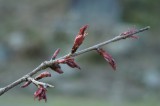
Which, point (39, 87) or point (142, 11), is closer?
point (39, 87)

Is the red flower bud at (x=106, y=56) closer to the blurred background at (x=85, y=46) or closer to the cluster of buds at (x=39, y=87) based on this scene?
the cluster of buds at (x=39, y=87)

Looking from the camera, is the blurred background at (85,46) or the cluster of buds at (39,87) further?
the blurred background at (85,46)

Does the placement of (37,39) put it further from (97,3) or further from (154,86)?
(154,86)

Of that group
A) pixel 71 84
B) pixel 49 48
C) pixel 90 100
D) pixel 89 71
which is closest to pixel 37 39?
pixel 49 48

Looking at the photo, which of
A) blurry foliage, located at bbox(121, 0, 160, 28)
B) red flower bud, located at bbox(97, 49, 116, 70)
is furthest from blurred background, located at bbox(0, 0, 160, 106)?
red flower bud, located at bbox(97, 49, 116, 70)

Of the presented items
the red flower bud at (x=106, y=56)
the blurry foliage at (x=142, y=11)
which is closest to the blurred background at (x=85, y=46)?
the blurry foliage at (x=142, y=11)

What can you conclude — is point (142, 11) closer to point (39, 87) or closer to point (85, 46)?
point (85, 46)

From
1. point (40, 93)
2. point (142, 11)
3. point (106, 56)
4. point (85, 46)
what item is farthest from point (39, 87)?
point (142, 11)

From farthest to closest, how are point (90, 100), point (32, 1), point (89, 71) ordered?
point (32, 1) → point (89, 71) → point (90, 100)
